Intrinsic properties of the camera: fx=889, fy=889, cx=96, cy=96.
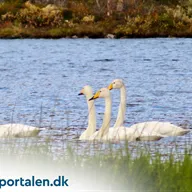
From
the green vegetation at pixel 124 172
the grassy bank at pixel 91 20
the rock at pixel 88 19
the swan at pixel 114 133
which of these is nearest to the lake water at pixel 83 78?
the swan at pixel 114 133

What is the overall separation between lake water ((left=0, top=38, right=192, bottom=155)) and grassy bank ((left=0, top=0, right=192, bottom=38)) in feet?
9.23

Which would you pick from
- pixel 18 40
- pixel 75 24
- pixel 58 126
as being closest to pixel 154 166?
pixel 58 126

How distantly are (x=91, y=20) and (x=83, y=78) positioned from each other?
2843cm

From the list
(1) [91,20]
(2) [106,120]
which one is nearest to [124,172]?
(2) [106,120]

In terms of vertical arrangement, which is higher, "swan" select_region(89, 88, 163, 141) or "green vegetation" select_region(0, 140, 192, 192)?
"green vegetation" select_region(0, 140, 192, 192)

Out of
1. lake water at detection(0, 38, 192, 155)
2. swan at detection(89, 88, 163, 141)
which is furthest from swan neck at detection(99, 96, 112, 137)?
lake water at detection(0, 38, 192, 155)

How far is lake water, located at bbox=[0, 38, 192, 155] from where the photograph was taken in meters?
17.1

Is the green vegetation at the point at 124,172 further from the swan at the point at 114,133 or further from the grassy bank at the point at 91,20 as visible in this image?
the grassy bank at the point at 91,20

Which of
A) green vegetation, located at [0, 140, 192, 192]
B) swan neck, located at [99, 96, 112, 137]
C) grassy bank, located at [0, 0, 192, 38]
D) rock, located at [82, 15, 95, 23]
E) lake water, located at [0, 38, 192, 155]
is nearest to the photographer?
green vegetation, located at [0, 140, 192, 192]

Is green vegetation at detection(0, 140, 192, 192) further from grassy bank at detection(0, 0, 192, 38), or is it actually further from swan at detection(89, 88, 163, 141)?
grassy bank at detection(0, 0, 192, 38)

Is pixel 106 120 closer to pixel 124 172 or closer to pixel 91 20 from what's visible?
pixel 124 172

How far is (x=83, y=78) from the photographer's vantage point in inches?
1081

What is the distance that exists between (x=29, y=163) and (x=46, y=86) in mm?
16293

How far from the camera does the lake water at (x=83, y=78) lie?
56.2 ft
